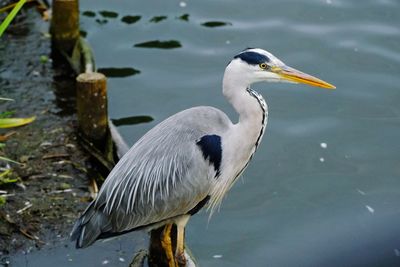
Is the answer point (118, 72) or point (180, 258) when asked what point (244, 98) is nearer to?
point (180, 258)

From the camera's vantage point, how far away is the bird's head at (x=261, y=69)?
4.22 m

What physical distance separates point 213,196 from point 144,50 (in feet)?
13.3

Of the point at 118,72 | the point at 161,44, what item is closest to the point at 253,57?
the point at 118,72

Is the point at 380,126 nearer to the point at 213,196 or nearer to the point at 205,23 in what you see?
the point at 205,23

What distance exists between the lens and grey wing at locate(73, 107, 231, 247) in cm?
435

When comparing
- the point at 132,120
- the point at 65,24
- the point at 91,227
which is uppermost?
the point at 65,24

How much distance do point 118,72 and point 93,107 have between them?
2.23 meters

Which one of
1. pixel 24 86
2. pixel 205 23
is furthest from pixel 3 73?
pixel 205 23

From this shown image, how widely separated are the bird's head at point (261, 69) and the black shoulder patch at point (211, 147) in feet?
1.27

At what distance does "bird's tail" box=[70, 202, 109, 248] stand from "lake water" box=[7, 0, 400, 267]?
62cm

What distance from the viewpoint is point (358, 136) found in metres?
7.26

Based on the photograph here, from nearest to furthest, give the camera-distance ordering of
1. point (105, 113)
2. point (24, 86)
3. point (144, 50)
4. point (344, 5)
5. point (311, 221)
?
point (105, 113), point (311, 221), point (24, 86), point (144, 50), point (344, 5)

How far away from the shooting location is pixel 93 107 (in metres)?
5.81

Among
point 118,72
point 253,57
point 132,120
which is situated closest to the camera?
point 253,57
